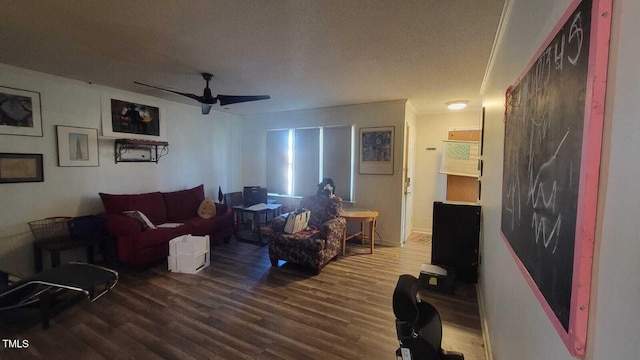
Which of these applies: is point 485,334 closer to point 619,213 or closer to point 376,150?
point 619,213

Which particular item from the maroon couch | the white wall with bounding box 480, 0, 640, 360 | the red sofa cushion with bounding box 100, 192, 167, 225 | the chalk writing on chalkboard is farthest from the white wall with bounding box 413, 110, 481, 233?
the white wall with bounding box 480, 0, 640, 360

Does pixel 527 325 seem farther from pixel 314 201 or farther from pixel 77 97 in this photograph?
pixel 77 97

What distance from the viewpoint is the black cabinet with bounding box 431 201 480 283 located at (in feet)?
9.95

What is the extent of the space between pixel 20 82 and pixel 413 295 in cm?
467

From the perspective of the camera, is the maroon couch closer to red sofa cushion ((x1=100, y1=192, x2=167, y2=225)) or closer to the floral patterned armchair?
red sofa cushion ((x1=100, y1=192, x2=167, y2=225))

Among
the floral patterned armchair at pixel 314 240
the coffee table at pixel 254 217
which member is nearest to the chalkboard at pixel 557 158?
the floral patterned armchair at pixel 314 240

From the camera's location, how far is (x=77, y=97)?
3514mm

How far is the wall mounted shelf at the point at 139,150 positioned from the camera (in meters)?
3.94

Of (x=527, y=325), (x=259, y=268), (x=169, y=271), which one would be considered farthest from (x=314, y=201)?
(x=527, y=325)

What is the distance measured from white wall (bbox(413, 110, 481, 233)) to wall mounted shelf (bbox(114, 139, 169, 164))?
4881mm

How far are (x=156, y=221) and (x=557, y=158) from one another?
4608 millimetres

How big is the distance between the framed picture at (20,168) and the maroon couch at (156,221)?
684mm

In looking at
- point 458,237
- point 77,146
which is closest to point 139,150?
point 77,146

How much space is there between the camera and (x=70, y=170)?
3471 millimetres
